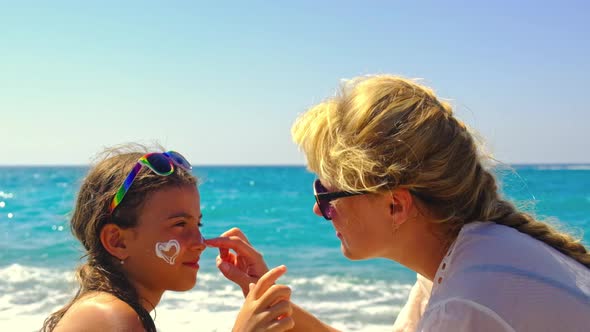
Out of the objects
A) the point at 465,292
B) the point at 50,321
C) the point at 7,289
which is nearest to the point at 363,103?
the point at 465,292

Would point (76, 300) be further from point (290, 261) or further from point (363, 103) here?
point (290, 261)

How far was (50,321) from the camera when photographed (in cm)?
286

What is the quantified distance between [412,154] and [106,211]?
1.39 m

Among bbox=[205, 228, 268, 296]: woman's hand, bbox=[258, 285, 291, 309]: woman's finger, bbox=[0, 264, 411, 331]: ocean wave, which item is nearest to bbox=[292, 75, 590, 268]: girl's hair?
bbox=[258, 285, 291, 309]: woman's finger

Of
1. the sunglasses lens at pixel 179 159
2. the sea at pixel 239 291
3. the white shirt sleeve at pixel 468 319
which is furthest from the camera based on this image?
the sea at pixel 239 291

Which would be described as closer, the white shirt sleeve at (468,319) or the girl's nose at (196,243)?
the white shirt sleeve at (468,319)

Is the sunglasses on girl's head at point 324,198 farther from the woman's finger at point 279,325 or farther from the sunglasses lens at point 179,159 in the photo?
the sunglasses lens at point 179,159

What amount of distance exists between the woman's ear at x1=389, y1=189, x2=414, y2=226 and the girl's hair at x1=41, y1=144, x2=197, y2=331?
1020 millimetres

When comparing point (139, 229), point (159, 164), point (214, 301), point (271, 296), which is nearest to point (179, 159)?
point (159, 164)

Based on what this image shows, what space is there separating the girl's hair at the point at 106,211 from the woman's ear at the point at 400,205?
1020mm

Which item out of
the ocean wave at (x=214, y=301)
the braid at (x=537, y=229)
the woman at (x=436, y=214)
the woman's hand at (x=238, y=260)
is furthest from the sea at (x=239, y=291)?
the woman's hand at (x=238, y=260)

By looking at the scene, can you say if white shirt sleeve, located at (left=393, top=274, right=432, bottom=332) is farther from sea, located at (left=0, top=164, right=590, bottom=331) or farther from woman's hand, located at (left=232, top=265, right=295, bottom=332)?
woman's hand, located at (left=232, top=265, right=295, bottom=332)

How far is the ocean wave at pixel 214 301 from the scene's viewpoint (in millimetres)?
7398

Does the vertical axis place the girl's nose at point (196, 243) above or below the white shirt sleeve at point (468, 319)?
below
